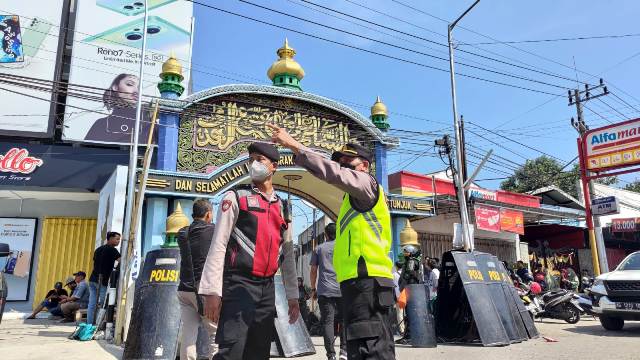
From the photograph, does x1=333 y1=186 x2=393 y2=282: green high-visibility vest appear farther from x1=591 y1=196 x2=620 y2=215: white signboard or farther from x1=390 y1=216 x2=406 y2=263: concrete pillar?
x1=591 y1=196 x2=620 y2=215: white signboard

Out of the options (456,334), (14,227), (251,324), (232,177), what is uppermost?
(232,177)

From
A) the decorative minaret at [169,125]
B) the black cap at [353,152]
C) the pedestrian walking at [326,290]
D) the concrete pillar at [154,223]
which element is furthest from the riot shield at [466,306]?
the decorative minaret at [169,125]

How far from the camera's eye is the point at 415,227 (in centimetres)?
1805

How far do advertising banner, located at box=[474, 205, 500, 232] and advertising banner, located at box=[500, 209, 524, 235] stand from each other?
0.29 meters

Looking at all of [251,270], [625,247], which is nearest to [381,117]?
[251,270]

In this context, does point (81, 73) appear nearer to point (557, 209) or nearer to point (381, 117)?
→ point (381, 117)

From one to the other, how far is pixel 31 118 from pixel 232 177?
9.79 metres

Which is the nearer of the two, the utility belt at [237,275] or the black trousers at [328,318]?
the utility belt at [237,275]

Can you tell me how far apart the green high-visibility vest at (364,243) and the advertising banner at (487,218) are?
48.1 ft

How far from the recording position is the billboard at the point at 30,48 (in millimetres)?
17328

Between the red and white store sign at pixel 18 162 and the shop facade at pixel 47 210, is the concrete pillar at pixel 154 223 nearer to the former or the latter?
the shop facade at pixel 47 210

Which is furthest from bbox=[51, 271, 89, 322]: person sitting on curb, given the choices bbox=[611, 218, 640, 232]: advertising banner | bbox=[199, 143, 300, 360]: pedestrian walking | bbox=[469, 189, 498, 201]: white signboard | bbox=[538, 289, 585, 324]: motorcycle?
bbox=[611, 218, 640, 232]: advertising banner

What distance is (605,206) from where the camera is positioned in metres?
15.7

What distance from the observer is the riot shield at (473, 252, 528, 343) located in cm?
691
